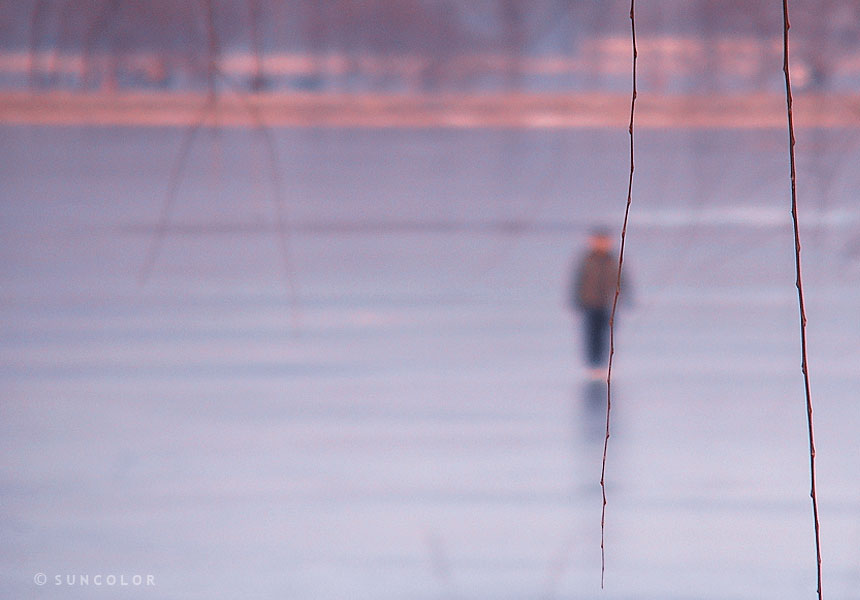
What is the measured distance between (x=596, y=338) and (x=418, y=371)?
0.52 m

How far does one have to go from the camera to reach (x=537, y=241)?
4770 millimetres

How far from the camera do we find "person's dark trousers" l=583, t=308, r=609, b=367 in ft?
9.11

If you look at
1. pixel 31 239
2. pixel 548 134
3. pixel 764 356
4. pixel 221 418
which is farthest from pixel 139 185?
pixel 764 356

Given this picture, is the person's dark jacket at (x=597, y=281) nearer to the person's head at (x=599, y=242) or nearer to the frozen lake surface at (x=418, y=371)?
the person's head at (x=599, y=242)

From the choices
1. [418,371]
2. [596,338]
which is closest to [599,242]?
[596,338]

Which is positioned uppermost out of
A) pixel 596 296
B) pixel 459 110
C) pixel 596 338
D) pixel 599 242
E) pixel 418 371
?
pixel 459 110

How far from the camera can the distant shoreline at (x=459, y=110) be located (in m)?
2.48

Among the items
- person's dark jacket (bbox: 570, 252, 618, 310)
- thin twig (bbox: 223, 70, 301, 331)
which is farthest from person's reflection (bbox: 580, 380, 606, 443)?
thin twig (bbox: 223, 70, 301, 331)

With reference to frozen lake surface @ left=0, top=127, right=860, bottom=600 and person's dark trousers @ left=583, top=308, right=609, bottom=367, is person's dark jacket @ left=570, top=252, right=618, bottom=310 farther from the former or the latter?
frozen lake surface @ left=0, top=127, right=860, bottom=600

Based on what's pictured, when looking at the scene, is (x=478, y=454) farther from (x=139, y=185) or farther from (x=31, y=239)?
(x=31, y=239)

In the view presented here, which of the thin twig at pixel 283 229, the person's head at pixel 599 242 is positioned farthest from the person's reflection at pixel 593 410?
the thin twig at pixel 283 229

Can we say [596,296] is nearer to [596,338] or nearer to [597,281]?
[597,281]

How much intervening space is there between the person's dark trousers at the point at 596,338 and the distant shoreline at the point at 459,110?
1.82 ft

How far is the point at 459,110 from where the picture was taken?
9.15 ft
